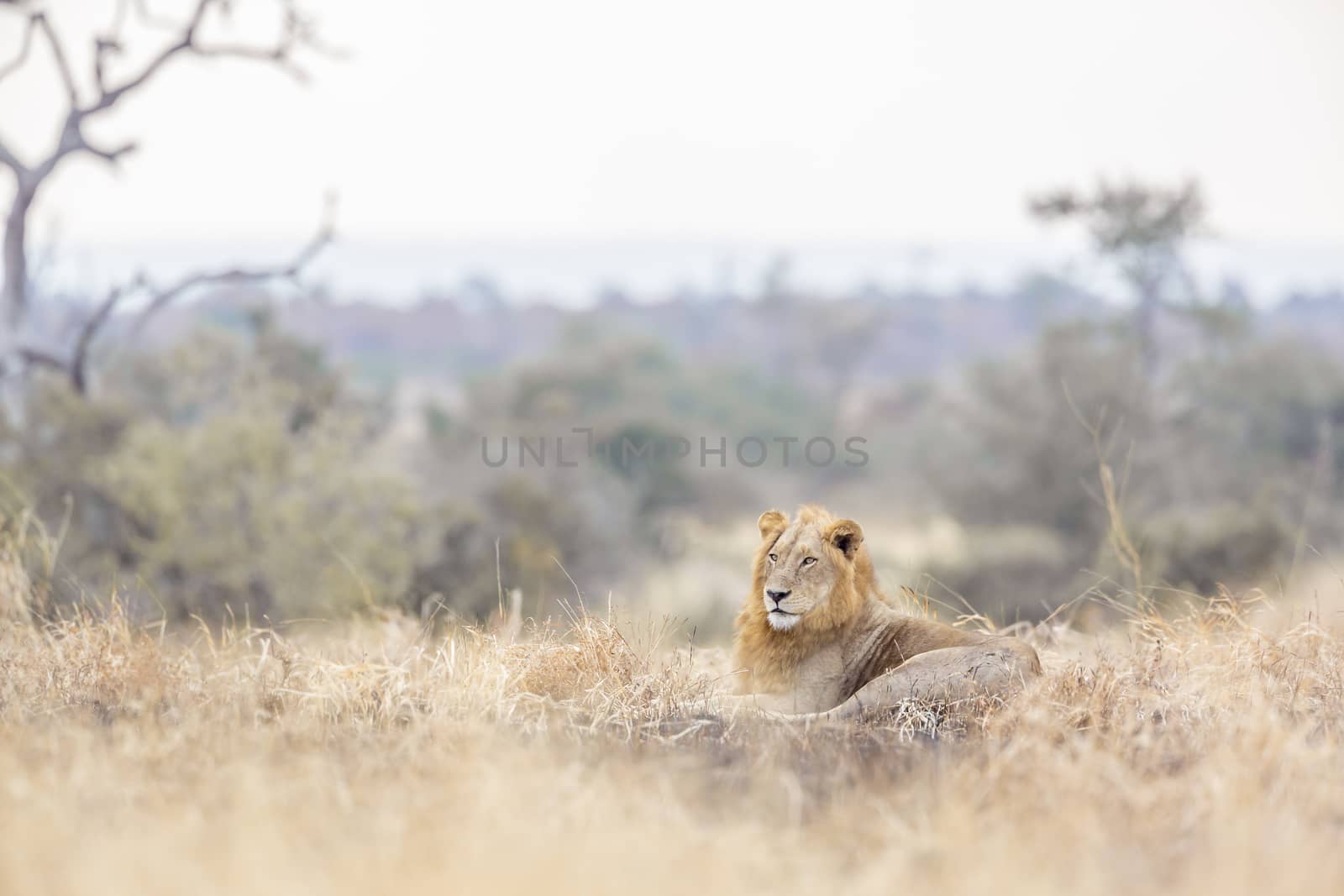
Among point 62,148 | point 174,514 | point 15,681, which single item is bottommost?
point 174,514

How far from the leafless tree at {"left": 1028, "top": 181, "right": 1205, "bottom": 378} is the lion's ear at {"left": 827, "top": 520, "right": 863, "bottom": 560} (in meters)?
25.8

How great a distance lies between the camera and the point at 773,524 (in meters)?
Answer: 5.97

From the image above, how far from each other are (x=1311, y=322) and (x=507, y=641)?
64.4 metres

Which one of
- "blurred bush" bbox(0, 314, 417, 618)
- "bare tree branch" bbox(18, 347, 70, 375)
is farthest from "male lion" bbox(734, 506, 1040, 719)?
"bare tree branch" bbox(18, 347, 70, 375)

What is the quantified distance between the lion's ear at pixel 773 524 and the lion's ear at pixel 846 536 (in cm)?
28

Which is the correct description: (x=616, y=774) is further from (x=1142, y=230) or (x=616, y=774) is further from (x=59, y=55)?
(x=1142, y=230)

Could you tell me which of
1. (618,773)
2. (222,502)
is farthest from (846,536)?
(222,502)

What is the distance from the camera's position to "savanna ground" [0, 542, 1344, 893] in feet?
11.4

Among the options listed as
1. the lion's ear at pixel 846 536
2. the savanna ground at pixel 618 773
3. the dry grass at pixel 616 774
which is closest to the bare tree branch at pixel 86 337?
the savanna ground at pixel 618 773

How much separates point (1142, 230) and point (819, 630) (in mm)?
27246

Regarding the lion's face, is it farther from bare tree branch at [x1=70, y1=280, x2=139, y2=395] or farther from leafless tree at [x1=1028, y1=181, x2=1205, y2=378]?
leafless tree at [x1=1028, y1=181, x2=1205, y2=378]

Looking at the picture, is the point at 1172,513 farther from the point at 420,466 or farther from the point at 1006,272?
the point at 1006,272

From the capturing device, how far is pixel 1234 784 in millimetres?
4047

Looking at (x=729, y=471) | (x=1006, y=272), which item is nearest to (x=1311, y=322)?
(x=1006, y=272)
